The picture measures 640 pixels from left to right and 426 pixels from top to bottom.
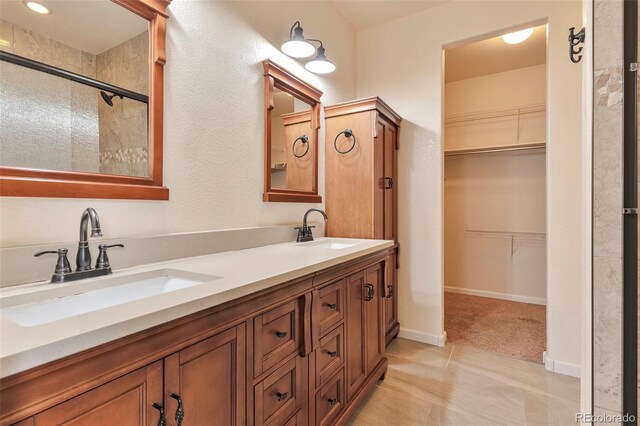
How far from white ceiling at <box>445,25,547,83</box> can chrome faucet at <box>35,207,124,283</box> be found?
3275 mm

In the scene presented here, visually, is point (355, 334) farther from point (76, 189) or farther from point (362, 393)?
point (76, 189)

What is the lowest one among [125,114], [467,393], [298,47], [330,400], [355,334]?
[467,393]

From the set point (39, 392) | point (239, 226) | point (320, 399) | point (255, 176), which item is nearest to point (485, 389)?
point (320, 399)

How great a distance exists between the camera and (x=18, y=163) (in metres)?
0.90

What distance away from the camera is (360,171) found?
2.31 m

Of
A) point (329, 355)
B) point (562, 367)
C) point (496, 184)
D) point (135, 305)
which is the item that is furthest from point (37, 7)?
point (496, 184)

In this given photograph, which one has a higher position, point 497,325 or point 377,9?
point 377,9

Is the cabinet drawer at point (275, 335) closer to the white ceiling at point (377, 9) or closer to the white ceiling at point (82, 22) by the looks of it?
the white ceiling at point (82, 22)

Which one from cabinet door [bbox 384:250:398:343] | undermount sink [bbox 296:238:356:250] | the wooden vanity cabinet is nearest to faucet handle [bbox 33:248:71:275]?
the wooden vanity cabinet

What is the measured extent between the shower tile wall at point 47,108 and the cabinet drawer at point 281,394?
966 mm

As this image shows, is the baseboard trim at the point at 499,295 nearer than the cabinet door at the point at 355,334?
No

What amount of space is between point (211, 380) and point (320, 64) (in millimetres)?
2003

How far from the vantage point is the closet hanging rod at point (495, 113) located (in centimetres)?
342

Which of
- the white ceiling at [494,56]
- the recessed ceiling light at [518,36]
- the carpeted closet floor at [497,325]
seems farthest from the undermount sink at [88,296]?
the recessed ceiling light at [518,36]
